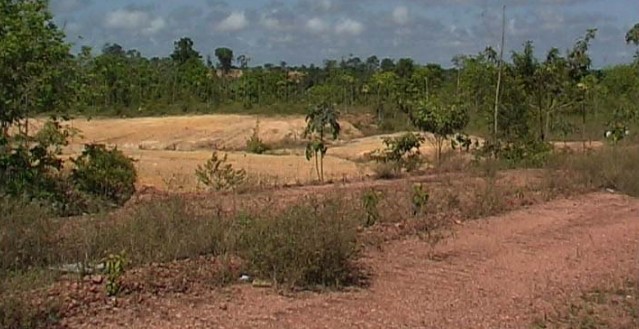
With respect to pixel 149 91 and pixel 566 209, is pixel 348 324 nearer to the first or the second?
pixel 566 209

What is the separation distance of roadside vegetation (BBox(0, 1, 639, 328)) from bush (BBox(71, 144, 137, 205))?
4 centimetres

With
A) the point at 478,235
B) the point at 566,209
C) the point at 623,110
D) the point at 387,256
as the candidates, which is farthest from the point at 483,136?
the point at 387,256

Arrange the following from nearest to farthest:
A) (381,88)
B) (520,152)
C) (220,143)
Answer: (520,152) → (220,143) → (381,88)

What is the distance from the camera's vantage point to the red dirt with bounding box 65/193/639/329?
7.09 meters

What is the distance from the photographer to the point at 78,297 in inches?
280

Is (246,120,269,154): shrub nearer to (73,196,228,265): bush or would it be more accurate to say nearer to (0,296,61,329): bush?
(73,196,228,265): bush

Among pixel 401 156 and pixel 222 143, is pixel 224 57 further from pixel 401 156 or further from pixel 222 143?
pixel 401 156

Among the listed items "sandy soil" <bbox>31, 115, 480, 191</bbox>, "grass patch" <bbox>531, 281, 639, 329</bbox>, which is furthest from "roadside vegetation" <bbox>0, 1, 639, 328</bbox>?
"sandy soil" <bbox>31, 115, 480, 191</bbox>

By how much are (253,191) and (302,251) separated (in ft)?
27.6

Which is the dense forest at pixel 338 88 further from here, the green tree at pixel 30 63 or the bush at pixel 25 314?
the bush at pixel 25 314

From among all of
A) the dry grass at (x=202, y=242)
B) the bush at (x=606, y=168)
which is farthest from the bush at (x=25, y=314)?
the bush at (x=606, y=168)

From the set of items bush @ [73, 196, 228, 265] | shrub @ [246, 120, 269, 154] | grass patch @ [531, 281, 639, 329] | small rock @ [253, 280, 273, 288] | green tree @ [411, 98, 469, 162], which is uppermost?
green tree @ [411, 98, 469, 162]

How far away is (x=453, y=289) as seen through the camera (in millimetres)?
8422

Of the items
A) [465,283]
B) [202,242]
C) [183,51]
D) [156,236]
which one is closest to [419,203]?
[465,283]
